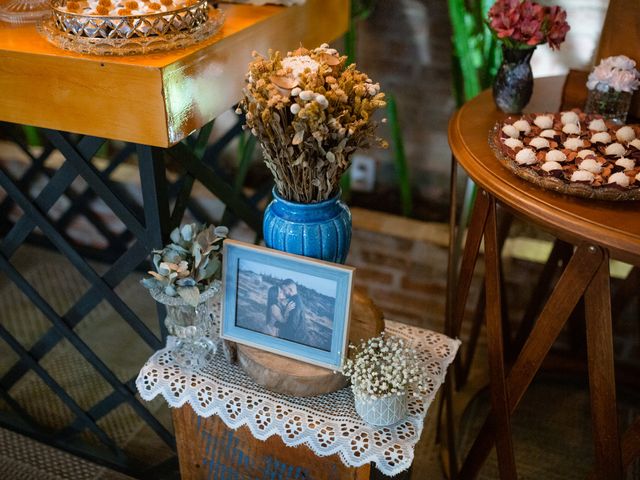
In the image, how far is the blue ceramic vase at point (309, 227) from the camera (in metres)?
1.10

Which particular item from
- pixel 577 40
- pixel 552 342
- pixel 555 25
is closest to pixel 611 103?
pixel 555 25

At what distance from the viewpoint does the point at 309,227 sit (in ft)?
3.59

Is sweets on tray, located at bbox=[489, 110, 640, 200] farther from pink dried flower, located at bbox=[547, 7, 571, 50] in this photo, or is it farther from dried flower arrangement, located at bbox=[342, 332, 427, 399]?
dried flower arrangement, located at bbox=[342, 332, 427, 399]

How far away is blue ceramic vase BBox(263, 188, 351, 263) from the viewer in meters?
1.10

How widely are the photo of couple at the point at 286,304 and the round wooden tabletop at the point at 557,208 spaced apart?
35 cm

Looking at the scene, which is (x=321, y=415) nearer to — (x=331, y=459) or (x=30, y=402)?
(x=331, y=459)

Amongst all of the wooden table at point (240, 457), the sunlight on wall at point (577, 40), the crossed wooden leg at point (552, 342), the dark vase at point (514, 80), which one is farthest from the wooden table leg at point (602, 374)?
the sunlight on wall at point (577, 40)

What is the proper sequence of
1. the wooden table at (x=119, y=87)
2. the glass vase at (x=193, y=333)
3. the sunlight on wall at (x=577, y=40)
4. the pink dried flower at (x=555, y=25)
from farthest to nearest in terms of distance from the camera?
the sunlight on wall at (x=577, y=40)
the pink dried flower at (x=555, y=25)
the glass vase at (x=193, y=333)
the wooden table at (x=119, y=87)

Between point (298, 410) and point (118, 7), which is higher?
point (118, 7)

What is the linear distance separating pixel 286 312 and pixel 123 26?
571 mm

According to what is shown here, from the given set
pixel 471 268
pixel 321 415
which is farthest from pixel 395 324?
pixel 321 415

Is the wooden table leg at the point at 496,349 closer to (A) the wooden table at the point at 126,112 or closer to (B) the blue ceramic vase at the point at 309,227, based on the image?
(B) the blue ceramic vase at the point at 309,227

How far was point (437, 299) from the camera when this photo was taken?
89.4 inches

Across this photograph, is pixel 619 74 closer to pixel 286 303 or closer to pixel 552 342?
pixel 552 342
